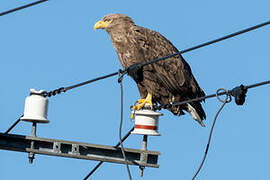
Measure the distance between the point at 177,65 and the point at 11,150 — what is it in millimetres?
4270

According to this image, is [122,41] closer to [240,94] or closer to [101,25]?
[101,25]


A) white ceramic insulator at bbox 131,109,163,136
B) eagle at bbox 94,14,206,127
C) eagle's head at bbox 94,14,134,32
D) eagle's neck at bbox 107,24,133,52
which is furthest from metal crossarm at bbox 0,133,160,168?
eagle's head at bbox 94,14,134,32

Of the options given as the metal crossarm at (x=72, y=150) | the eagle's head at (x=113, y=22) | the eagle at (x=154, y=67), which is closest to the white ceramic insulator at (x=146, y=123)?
the metal crossarm at (x=72, y=150)

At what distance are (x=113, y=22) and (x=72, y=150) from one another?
13.1 ft

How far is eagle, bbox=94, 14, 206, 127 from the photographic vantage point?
34.7 ft

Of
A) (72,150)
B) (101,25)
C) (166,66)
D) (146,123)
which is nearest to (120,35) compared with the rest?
(101,25)

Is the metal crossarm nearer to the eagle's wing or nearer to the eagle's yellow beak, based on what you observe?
the eagle's wing

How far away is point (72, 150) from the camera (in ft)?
24.7

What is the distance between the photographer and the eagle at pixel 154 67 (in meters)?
10.6

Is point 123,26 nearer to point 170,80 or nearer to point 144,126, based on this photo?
point 170,80

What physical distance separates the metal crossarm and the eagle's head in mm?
3660

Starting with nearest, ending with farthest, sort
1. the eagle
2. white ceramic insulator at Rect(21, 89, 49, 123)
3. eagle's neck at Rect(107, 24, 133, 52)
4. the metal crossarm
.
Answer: the metal crossarm → white ceramic insulator at Rect(21, 89, 49, 123) → the eagle → eagle's neck at Rect(107, 24, 133, 52)

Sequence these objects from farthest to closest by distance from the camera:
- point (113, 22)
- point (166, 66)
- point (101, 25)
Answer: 1. point (101, 25)
2. point (113, 22)
3. point (166, 66)

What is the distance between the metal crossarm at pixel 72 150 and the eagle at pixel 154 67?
2.68 metres
